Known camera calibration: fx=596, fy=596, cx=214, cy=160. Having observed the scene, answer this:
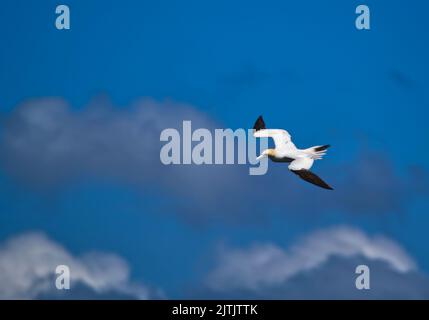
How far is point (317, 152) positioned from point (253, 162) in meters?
3.52

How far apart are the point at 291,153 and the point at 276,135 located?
7.47ft

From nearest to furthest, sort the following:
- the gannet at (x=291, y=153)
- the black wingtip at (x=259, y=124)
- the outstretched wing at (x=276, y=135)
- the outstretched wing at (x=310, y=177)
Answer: the outstretched wing at (x=310, y=177)
the gannet at (x=291, y=153)
the outstretched wing at (x=276, y=135)
the black wingtip at (x=259, y=124)

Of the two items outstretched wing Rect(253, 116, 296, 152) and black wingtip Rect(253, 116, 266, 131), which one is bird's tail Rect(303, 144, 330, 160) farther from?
black wingtip Rect(253, 116, 266, 131)

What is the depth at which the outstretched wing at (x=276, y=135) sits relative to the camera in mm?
30005

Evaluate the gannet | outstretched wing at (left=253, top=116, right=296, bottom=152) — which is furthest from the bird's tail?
outstretched wing at (left=253, top=116, right=296, bottom=152)

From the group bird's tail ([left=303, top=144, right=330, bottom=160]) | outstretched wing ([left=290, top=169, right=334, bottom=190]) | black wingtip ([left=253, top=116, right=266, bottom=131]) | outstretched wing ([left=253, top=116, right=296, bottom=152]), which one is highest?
black wingtip ([left=253, top=116, right=266, bottom=131])

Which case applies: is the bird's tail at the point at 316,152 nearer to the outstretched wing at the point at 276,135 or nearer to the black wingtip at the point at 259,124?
the outstretched wing at the point at 276,135

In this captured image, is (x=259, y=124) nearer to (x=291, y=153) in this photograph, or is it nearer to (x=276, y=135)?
(x=276, y=135)

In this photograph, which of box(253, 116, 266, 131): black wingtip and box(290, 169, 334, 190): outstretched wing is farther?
box(253, 116, 266, 131): black wingtip

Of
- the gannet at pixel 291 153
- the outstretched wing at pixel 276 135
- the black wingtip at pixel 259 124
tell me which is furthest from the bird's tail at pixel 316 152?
the black wingtip at pixel 259 124

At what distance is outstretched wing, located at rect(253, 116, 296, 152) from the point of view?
30.0 m
